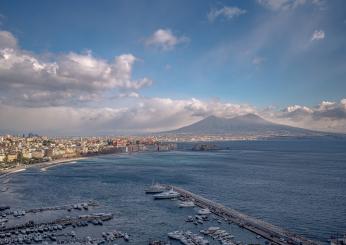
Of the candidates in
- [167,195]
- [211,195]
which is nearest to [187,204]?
[167,195]

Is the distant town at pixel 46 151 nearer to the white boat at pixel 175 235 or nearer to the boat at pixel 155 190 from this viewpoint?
the boat at pixel 155 190

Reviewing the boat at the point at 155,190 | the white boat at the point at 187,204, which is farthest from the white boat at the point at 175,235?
the boat at the point at 155,190

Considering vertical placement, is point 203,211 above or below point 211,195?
above

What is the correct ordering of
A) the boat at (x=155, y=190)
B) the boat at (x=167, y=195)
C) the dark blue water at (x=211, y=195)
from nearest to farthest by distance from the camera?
the dark blue water at (x=211, y=195)
the boat at (x=167, y=195)
the boat at (x=155, y=190)

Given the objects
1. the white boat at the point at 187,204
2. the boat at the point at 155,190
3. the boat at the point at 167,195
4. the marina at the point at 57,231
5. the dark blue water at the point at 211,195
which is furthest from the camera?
the boat at the point at 155,190

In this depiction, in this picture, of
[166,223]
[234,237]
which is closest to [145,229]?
[166,223]

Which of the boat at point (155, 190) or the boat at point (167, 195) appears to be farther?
the boat at point (155, 190)

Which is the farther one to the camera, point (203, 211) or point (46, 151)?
point (46, 151)

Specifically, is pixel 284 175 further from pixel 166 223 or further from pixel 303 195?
pixel 166 223

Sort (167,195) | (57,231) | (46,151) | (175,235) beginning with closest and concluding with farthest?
1. (175,235)
2. (57,231)
3. (167,195)
4. (46,151)

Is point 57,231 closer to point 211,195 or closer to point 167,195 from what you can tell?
point 167,195
